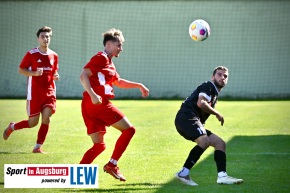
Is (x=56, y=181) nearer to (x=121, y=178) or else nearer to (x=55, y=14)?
(x=121, y=178)

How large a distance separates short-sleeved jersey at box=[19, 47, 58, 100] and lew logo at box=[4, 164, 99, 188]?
2.79m

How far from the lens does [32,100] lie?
10023mm

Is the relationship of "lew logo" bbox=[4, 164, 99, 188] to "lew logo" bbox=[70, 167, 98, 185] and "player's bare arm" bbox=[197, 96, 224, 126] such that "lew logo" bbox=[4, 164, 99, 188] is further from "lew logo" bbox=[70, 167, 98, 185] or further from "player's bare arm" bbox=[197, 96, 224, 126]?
"player's bare arm" bbox=[197, 96, 224, 126]

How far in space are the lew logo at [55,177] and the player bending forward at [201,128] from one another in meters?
1.03

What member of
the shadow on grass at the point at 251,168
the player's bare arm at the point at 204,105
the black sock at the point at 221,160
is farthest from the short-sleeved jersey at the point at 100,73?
the black sock at the point at 221,160

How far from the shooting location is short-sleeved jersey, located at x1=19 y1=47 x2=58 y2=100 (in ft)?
32.8

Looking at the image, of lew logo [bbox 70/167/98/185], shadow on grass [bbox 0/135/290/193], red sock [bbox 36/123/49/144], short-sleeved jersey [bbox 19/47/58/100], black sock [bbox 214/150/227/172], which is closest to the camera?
shadow on grass [bbox 0/135/290/193]

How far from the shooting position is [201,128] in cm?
720

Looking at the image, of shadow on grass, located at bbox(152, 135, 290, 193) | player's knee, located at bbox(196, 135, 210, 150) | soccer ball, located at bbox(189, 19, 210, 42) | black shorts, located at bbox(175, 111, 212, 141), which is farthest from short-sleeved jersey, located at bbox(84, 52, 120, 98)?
soccer ball, located at bbox(189, 19, 210, 42)

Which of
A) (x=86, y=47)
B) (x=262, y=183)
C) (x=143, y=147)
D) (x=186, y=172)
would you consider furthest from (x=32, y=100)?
(x=86, y=47)

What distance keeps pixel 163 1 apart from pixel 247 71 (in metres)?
4.33

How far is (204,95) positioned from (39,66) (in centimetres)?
375

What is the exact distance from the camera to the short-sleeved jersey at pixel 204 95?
7.23 m

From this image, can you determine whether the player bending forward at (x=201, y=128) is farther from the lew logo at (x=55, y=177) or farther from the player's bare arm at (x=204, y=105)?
the lew logo at (x=55, y=177)
